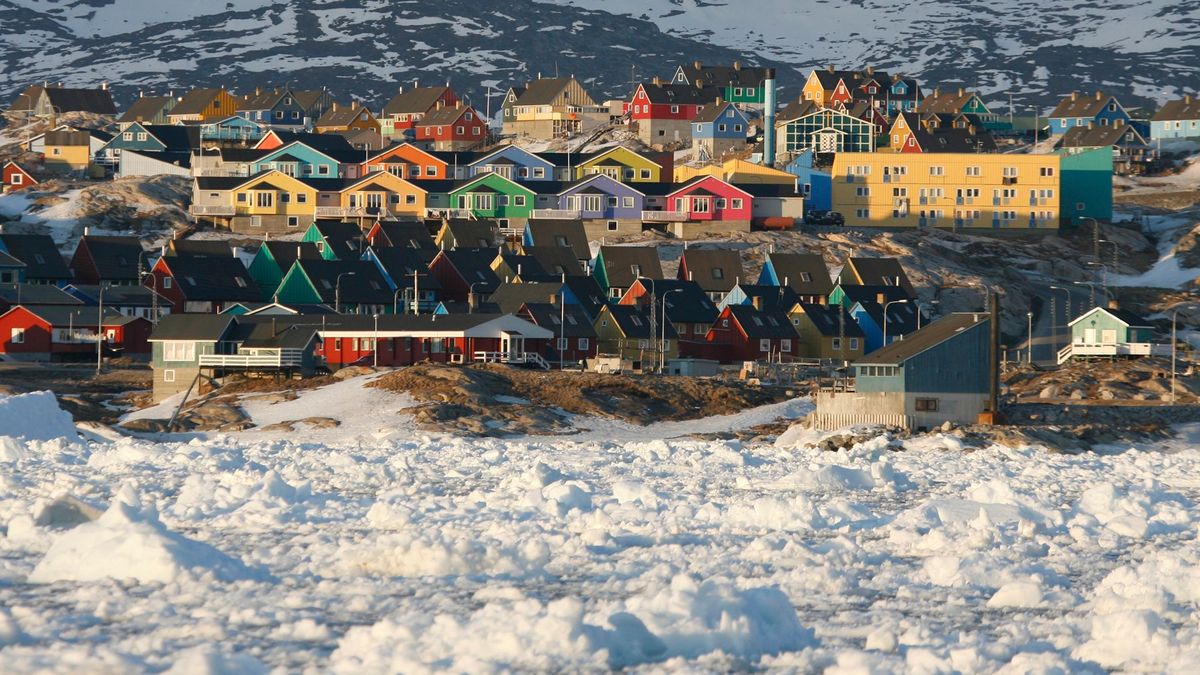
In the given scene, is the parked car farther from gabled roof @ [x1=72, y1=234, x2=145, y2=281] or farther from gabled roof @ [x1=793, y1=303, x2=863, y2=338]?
gabled roof @ [x1=72, y1=234, x2=145, y2=281]

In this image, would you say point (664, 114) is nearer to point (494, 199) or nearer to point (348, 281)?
point (494, 199)

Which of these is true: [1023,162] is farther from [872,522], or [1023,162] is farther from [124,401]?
[872,522]

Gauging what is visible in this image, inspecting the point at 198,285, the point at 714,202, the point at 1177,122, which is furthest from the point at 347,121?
the point at 1177,122

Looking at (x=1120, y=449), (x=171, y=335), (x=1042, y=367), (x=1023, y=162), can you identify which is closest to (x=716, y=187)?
(x=1023, y=162)

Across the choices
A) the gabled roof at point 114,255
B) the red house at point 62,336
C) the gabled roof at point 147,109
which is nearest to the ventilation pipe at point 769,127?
the gabled roof at point 114,255

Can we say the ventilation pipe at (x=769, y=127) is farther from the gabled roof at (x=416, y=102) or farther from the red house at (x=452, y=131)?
the gabled roof at (x=416, y=102)

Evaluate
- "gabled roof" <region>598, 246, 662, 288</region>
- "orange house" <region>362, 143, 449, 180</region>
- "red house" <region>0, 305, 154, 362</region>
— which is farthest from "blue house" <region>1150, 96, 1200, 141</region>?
"red house" <region>0, 305, 154, 362</region>
